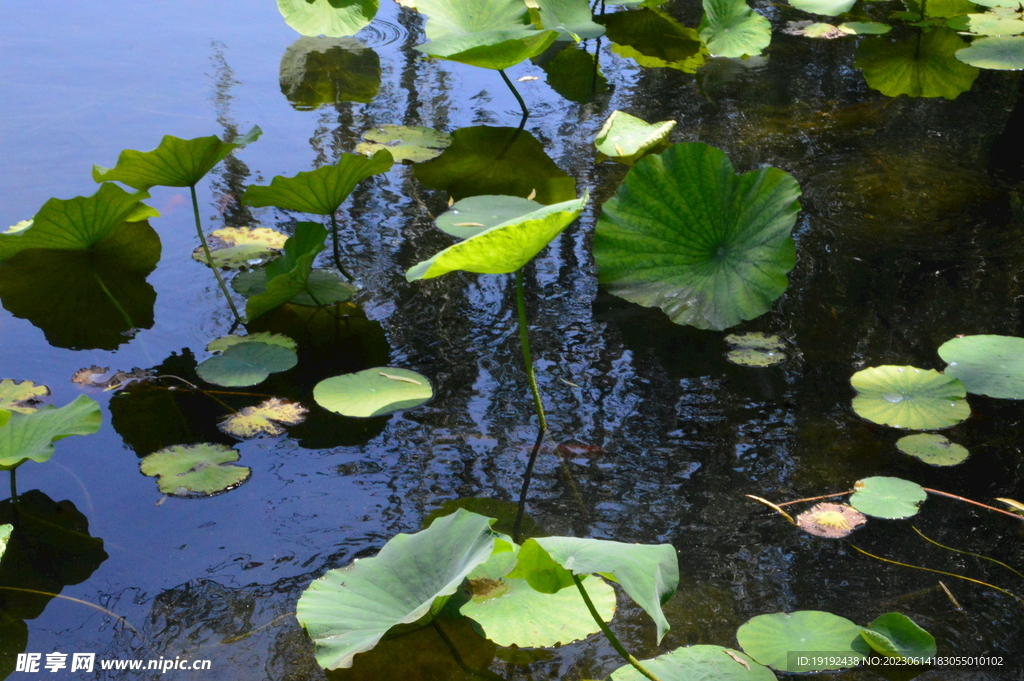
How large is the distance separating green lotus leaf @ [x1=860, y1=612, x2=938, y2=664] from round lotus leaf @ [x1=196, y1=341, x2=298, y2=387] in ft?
3.75

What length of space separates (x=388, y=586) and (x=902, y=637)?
687mm

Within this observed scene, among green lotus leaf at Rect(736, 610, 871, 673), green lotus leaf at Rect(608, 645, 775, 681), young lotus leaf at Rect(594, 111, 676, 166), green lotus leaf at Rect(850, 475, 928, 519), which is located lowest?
green lotus leaf at Rect(736, 610, 871, 673)

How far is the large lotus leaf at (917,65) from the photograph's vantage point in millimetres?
3115

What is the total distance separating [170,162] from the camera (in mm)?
1828

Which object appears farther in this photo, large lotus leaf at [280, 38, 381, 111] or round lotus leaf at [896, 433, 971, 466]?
large lotus leaf at [280, 38, 381, 111]

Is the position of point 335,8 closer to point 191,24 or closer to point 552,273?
point 191,24

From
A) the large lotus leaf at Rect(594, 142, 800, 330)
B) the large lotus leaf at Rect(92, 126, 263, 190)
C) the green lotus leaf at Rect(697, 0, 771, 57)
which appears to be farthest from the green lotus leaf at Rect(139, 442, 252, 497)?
the green lotus leaf at Rect(697, 0, 771, 57)

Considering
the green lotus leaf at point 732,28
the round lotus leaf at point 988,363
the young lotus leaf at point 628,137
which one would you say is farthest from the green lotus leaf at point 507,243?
the green lotus leaf at point 732,28

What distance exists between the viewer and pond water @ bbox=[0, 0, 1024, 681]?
125cm

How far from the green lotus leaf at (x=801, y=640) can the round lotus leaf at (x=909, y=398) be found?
0.54 metres

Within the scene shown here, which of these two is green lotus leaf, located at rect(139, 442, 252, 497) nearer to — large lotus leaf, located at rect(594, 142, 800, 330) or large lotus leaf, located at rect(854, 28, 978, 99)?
large lotus leaf, located at rect(594, 142, 800, 330)

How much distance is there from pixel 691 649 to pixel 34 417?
3.48 ft

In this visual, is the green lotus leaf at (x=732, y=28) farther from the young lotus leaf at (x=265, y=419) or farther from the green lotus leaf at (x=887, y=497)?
the young lotus leaf at (x=265, y=419)

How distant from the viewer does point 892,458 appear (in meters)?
1.54
